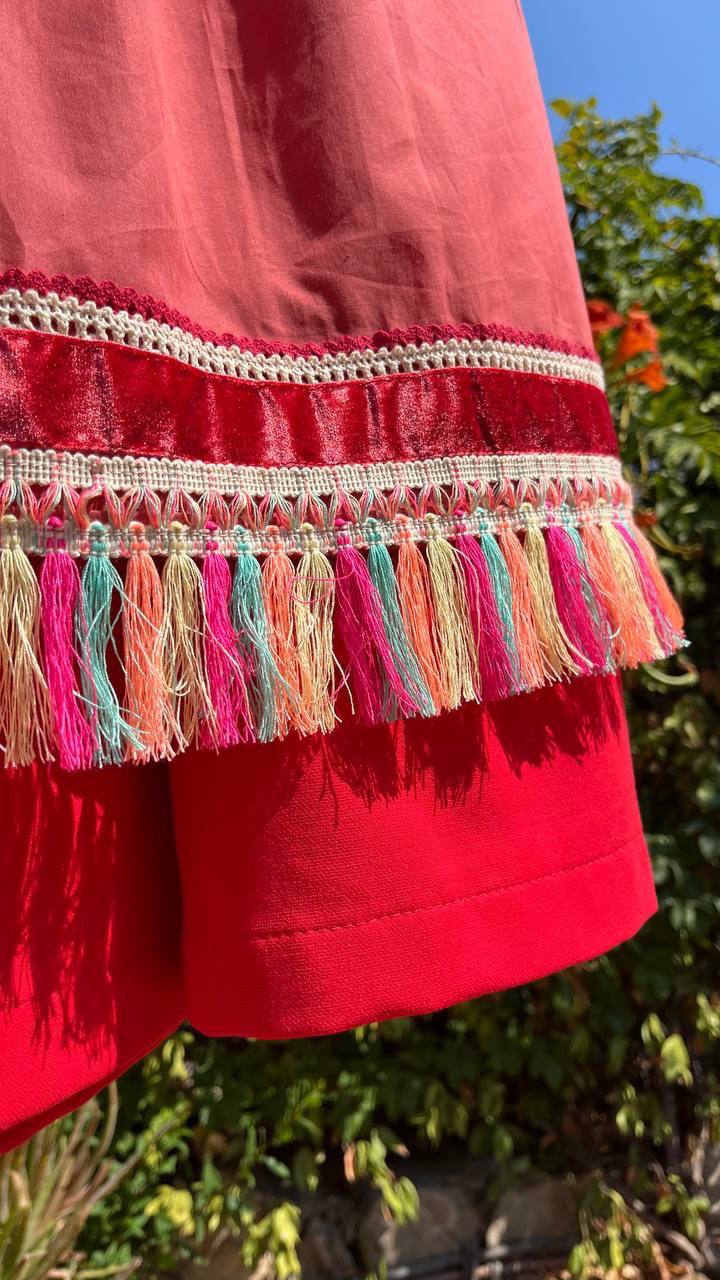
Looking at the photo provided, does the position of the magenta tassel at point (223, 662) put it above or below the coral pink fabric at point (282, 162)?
below

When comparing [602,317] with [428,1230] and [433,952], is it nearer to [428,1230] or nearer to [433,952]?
[433,952]

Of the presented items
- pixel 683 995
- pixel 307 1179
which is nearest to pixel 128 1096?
pixel 307 1179

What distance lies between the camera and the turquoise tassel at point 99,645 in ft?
1.08

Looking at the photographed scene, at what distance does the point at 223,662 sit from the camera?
356 millimetres

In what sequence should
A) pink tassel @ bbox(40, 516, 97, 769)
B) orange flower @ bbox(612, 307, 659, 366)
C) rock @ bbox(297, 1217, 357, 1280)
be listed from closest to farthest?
pink tassel @ bbox(40, 516, 97, 769) → orange flower @ bbox(612, 307, 659, 366) → rock @ bbox(297, 1217, 357, 1280)

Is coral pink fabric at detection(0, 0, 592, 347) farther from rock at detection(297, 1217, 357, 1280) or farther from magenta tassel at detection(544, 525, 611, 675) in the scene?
rock at detection(297, 1217, 357, 1280)

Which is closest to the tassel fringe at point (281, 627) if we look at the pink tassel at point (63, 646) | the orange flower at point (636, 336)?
the pink tassel at point (63, 646)

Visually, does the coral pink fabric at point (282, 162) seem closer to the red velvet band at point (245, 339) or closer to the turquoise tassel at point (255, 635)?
the red velvet band at point (245, 339)

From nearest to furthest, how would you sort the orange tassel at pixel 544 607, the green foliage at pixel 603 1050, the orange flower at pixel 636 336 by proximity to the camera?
the orange tassel at pixel 544 607 → the orange flower at pixel 636 336 → the green foliage at pixel 603 1050

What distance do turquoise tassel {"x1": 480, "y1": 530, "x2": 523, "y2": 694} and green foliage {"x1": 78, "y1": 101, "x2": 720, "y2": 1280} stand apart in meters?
0.63

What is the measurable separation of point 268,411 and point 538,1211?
1.35 m

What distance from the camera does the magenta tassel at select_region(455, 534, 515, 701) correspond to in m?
0.40

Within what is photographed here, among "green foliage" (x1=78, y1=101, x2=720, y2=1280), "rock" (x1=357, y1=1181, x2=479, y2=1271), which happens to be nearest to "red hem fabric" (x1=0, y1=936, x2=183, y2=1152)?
"green foliage" (x1=78, y1=101, x2=720, y2=1280)

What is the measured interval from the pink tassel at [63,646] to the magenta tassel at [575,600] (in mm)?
240
